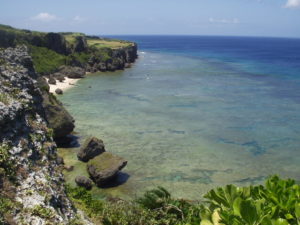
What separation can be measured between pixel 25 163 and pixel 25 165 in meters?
0.13

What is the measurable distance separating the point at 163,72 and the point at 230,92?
109ft

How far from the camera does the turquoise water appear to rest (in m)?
30.3

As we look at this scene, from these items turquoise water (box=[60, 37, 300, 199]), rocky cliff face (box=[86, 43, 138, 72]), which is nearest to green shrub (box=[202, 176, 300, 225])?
turquoise water (box=[60, 37, 300, 199])

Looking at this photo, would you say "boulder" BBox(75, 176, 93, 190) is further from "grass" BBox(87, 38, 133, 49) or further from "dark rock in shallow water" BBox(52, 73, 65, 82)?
"grass" BBox(87, 38, 133, 49)

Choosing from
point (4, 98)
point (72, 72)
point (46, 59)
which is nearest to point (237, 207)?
point (4, 98)

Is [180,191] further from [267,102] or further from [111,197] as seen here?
[267,102]

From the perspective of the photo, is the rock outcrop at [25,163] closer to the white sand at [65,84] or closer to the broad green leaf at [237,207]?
the broad green leaf at [237,207]

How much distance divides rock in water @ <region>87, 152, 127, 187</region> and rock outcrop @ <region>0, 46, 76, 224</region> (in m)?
9.38

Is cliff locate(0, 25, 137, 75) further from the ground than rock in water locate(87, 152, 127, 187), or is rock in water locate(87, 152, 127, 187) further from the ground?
cliff locate(0, 25, 137, 75)

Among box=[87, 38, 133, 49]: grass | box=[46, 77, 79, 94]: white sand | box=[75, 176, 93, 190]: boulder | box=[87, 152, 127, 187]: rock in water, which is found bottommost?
box=[75, 176, 93, 190]: boulder

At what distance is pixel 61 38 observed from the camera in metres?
103

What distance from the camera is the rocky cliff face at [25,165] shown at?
41.9 ft

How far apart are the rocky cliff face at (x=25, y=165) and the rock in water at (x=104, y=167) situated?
9167 mm

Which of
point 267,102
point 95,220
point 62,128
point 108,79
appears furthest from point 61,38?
point 95,220
